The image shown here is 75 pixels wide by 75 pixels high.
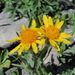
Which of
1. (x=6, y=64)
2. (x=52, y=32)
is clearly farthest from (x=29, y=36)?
(x=6, y=64)

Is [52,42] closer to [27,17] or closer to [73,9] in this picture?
[27,17]

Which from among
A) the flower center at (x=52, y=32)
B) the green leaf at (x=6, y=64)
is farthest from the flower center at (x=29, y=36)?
the green leaf at (x=6, y=64)

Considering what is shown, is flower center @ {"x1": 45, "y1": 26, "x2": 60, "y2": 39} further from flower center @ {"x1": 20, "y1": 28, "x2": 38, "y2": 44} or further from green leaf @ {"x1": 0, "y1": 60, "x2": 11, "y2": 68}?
green leaf @ {"x1": 0, "y1": 60, "x2": 11, "y2": 68}

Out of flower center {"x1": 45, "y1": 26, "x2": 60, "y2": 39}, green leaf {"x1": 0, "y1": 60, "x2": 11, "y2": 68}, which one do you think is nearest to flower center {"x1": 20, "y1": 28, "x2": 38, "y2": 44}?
flower center {"x1": 45, "y1": 26, "x2": 60, "y2": 39}

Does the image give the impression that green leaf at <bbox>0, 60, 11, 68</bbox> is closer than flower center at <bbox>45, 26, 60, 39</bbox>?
No

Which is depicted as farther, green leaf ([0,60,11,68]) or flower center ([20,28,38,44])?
green leaf ([0,60,11,68])

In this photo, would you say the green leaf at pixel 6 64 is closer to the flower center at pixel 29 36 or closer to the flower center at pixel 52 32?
the flower center at pixel 29 36

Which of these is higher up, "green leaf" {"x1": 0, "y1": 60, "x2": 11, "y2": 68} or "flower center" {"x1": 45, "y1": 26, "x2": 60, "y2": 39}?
"flower center" {"x1": 45, "y1": 26, "x2": 60, "y2": 39}

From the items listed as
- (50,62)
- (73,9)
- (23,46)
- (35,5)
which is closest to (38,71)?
(23,46)
